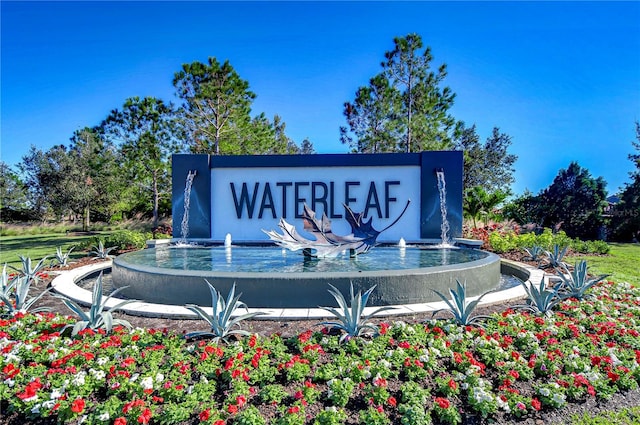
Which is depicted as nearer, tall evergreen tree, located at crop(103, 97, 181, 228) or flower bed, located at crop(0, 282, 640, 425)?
flower bed, located at crop(0, 282, 640, 425)

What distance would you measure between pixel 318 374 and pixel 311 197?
10.3 m

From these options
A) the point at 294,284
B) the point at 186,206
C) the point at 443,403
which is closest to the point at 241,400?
the point at 443,403

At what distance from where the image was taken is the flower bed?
113 inches

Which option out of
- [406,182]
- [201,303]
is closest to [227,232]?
[406,182]


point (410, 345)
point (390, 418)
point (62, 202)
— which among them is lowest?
point (390, 418)

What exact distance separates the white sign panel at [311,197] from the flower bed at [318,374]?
8.91 metres

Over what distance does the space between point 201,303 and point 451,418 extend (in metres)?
3.70

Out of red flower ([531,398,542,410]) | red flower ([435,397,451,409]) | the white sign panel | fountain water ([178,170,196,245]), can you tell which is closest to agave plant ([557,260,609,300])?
red flower ([531,398,542,410])

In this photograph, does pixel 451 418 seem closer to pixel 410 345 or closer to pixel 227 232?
pixel 410 345

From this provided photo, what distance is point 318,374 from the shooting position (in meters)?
3.33

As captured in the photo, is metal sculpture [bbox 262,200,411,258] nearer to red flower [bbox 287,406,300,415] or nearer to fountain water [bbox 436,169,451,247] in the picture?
red flower [bbox 287,406,300,415]

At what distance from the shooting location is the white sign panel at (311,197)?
13.2 metres

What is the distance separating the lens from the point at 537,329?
4.38m

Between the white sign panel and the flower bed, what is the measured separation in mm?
8913
